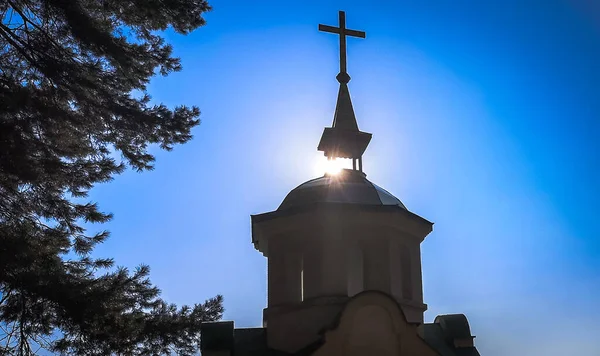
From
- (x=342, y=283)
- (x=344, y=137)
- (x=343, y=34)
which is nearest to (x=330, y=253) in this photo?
(x=342, y=283)

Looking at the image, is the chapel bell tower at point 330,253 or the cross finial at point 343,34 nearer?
the chapel bell tower at point 330,253

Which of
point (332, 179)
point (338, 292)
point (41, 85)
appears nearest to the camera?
point (41, 85)

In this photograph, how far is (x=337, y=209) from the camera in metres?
9.79

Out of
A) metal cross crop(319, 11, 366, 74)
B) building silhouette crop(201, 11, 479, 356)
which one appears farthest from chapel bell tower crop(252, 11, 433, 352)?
metal cross crop(319, 11, 366, 74)

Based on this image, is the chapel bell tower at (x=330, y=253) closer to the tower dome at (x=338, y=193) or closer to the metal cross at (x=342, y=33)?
the tower dome at (x=338, y=193)

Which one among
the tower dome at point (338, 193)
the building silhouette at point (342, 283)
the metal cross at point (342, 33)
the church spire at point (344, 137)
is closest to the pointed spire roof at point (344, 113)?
the church spire at point (344, 137)

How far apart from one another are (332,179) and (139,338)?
4449 mm

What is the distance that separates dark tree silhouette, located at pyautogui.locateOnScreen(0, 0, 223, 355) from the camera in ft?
24.9

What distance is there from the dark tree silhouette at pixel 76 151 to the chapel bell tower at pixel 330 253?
1.41m

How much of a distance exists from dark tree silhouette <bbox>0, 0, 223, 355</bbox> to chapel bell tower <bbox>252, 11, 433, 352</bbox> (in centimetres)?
141

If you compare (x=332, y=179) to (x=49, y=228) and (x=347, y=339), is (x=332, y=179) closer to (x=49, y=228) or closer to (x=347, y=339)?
(x=347, y=339)

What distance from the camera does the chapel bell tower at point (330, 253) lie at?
377 inches

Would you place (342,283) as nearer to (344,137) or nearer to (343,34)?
(344,137)

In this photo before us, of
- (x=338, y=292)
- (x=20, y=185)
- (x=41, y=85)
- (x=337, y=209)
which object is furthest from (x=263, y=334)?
(x=41, y=85)
